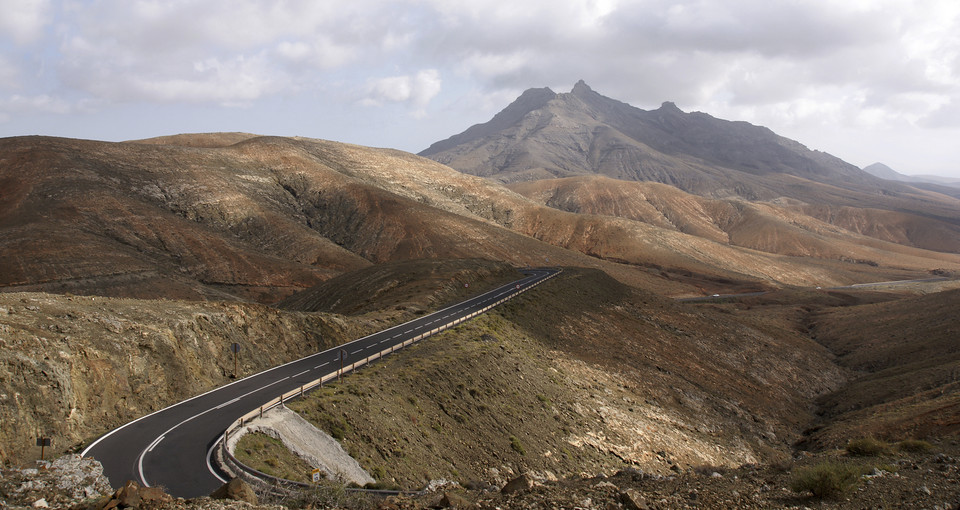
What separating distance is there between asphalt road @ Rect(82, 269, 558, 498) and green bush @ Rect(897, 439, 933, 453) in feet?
78.3

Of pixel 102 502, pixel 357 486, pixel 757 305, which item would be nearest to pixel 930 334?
pixel 757 305

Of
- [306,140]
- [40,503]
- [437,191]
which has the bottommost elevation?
[40,503]

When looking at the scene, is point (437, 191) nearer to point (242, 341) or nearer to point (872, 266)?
point (872, 266)

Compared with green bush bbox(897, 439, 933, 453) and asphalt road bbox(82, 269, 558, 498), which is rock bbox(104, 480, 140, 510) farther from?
green bush bbox(897, 439, 933, 453)

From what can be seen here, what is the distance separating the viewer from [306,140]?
173875 mm

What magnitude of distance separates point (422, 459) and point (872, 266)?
176 m

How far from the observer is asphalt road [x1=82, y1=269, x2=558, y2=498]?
55.2 feet

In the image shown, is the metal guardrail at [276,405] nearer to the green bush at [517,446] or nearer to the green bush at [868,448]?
the green bush at [517,446]

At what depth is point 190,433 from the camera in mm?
20406

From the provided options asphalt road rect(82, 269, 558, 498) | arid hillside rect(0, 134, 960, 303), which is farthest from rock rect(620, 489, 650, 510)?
arid hillside rect(0, 134, 960, 303)

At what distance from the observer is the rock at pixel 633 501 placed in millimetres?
14750

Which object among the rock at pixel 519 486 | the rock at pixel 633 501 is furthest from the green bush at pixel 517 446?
the rock at pixel 633 501

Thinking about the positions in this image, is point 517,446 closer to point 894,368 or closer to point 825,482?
point 825,482

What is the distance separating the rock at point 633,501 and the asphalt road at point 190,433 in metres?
10.1
